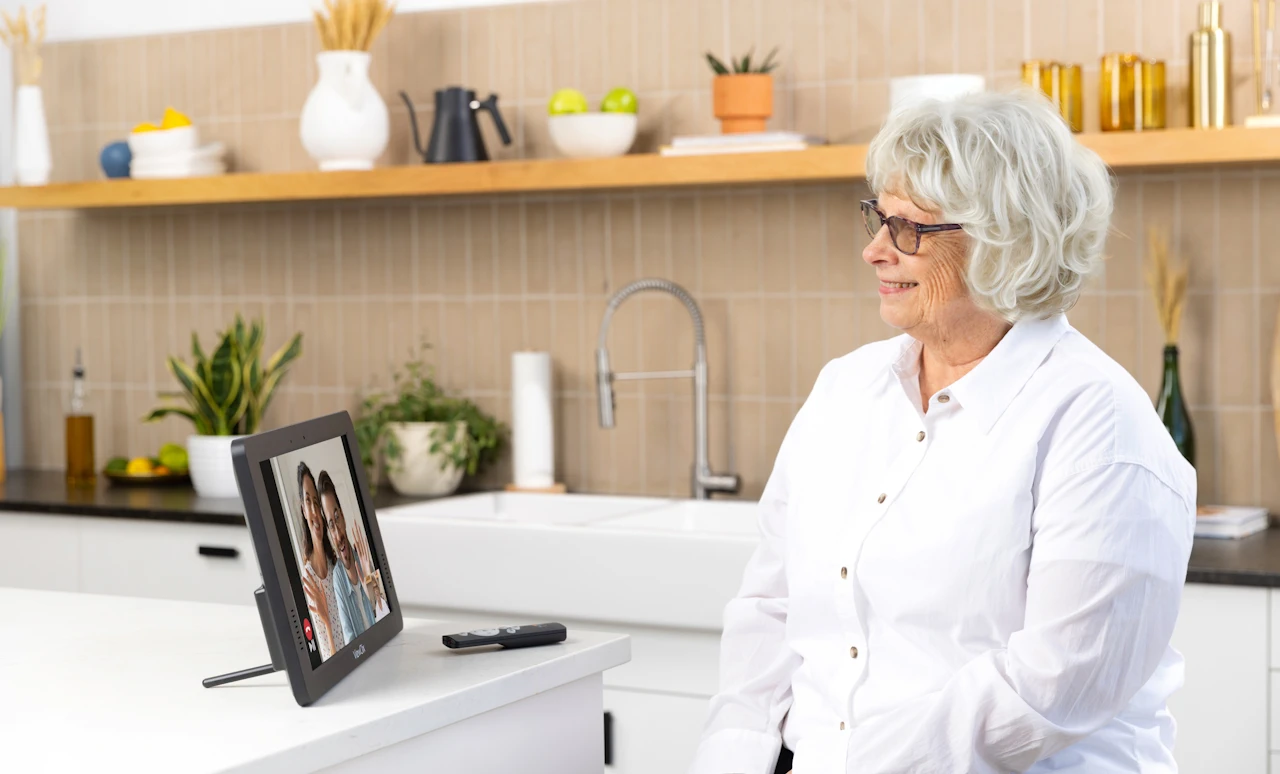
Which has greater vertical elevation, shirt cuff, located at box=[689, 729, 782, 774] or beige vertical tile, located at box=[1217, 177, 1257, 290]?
beige vertical tile, located at box=[1217, 177, 1257, 290]

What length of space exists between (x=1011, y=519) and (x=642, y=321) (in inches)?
72.0

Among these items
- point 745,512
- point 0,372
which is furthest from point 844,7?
point 0,372

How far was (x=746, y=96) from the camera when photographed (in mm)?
2857

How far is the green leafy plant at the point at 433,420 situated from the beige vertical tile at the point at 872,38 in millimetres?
1136

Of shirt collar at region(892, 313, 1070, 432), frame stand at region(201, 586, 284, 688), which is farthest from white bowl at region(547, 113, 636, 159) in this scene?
frame stand at region(201, 586, 284, 688)

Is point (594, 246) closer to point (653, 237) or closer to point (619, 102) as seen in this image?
point (653, 237)

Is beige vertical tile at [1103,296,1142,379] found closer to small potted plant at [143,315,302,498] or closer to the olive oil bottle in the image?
small potted plant at [143,315,302,498]

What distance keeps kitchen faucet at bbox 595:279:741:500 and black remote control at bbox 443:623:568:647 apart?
1471 mm

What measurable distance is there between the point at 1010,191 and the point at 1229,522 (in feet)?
4.31

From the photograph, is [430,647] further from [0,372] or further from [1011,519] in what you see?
[0,372]

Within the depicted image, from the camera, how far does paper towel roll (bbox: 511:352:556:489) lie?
10.4 ft

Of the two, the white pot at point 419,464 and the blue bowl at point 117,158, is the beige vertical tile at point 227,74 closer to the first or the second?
the blue bowl at point 117,158

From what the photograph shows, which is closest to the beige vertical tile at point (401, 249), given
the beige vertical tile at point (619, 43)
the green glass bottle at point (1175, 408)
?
the beige vertical tile at point (619, 43)

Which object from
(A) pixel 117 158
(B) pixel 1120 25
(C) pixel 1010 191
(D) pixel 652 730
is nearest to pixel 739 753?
(C) pixel 1010 191
